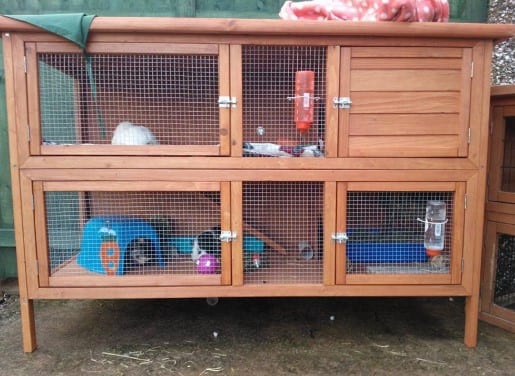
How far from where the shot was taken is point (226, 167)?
1763mm

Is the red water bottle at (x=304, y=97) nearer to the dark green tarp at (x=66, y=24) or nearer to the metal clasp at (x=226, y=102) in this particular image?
the metal clasp at (x=226, y=102)

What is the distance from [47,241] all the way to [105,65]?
877 millimetres

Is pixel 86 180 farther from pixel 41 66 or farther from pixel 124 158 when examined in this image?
pixel 41 66

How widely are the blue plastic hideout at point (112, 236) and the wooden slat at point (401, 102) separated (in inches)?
46.8

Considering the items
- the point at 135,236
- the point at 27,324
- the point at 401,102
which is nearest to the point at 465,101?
the point at 401,102

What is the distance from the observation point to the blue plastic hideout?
1870mm

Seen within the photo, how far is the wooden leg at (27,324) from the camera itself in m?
1.82

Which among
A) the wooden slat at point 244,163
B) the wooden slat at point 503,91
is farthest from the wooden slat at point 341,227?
the wooden slat at point 503,91

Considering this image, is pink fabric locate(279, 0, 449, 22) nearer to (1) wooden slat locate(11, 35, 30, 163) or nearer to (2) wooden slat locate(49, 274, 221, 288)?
(1) wooden slat locate(11, 35, 30, 163)

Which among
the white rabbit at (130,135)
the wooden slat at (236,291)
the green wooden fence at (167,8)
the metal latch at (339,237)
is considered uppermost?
the green wooden fence at (167,8)

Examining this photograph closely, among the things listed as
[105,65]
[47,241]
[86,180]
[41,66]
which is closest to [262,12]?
[105,65]

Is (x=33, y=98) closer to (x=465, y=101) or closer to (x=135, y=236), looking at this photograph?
(x=135, y=236)

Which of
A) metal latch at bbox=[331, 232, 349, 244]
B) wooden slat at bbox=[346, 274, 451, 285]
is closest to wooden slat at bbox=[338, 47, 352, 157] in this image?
metal latch at bbox=[331, 232, 349, 244]

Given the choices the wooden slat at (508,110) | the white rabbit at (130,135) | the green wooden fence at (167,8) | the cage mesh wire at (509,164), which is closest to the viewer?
the white rabbit at (130,135)
